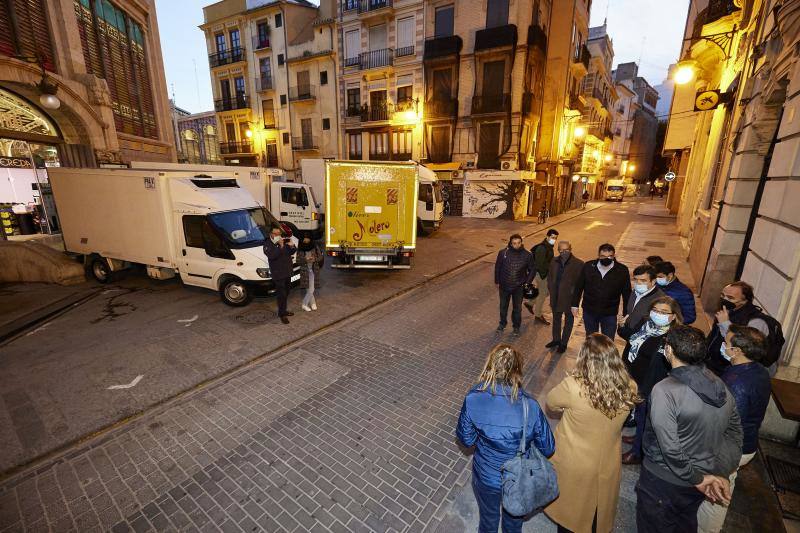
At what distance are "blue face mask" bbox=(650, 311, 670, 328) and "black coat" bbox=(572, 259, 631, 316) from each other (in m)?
1.58

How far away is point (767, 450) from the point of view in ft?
12.6

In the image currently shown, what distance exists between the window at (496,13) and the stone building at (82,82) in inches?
759

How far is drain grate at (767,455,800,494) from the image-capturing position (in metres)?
3.42

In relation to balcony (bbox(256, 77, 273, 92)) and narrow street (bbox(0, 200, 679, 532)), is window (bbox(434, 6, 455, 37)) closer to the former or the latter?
balcony (bbox(256, 77, 273, 92))

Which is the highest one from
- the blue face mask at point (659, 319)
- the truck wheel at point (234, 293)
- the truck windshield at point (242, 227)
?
the truck windshield at point (242, 227)

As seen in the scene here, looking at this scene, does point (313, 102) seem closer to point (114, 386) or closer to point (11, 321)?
point (11, 321)

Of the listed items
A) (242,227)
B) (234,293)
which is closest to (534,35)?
(242,227)

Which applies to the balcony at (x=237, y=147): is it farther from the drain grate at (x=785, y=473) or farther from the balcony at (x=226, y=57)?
the drain grate at (x=785, y=473)

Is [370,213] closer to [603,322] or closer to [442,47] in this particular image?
[603,322]

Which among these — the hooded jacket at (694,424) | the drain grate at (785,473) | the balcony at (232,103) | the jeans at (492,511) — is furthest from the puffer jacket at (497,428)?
the balcony at (232,103)

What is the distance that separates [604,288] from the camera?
201 inches

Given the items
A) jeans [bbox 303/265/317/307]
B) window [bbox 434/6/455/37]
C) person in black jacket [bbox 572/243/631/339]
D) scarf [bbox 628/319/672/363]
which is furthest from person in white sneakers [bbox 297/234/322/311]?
window [bbox 434/6/455/37]

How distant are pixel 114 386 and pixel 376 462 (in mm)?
4272

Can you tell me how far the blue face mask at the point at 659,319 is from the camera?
3447mm
